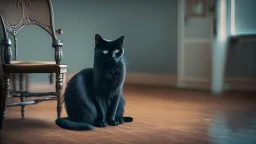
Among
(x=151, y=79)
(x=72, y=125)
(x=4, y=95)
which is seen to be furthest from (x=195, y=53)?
(x=4, y=95)

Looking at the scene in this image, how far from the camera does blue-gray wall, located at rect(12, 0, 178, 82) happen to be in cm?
421

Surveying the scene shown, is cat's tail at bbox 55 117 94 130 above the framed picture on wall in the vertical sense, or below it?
below

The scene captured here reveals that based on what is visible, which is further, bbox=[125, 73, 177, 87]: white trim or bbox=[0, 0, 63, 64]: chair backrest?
bbox=[125, 73, 177, 87]: white trim

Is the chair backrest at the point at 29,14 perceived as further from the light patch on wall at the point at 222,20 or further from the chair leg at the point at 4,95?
the light patch on wall at the point at 222,20

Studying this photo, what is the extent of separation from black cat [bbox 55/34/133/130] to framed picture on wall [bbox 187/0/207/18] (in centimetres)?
204

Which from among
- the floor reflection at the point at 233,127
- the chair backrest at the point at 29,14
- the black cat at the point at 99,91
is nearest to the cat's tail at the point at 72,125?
the black cat at the point at 99,91

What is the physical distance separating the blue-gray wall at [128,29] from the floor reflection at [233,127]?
1844 millimetres

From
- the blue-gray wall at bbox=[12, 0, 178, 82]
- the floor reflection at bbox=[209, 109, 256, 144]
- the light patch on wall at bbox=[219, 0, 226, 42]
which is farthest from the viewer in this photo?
the blue-gray wall at bbox=[12, 0, 178, 82]

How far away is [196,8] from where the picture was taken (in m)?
3.88

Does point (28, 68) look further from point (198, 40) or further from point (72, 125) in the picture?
point (198, 40)

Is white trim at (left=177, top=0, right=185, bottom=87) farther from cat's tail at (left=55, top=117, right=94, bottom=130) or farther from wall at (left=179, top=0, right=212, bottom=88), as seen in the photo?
cat's tail at (left=55, top=117, right=94, bottom=130)

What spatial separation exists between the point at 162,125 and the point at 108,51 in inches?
21.6

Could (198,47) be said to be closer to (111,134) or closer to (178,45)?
(178,45)

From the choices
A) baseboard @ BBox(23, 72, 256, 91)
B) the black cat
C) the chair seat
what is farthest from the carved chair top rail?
baseboard @ BBox(23, 72, 256, 91)
